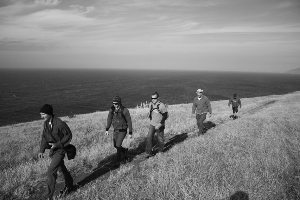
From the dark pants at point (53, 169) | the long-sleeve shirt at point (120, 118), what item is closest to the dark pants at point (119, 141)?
the long-sleeve shirt at point (120, 118)

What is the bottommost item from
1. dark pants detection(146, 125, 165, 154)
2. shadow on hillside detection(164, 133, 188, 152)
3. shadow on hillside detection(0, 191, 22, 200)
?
shadow on hillside detection(164, 133, 188, 152)

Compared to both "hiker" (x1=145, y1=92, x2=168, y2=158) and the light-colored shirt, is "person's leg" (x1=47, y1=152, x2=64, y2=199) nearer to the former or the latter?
"hiker" (x1=145, y1=92, x2=168, y2=158)

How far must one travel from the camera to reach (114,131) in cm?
835

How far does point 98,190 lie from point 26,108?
64.8 metres

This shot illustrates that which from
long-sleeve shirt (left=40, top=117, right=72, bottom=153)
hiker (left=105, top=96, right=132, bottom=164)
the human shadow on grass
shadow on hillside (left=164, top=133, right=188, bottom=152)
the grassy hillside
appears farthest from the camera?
shadow on hillside (left=164, top=133, right=188, bottom=152)

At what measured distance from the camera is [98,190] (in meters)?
5.90

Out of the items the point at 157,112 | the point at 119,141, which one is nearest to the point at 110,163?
the point at 119,141

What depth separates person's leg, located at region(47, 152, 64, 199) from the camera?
220 inches

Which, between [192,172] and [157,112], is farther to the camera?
[157,112]

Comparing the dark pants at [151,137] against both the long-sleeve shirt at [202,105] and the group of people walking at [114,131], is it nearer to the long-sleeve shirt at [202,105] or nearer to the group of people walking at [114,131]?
the group of people walking at [114,131]

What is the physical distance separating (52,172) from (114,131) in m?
2.96

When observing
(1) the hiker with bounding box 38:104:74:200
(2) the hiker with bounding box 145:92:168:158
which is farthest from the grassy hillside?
(1) the hiker with bounding box 38:104:74:200

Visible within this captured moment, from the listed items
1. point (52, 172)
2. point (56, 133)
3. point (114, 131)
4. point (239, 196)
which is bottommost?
point (239, 196)

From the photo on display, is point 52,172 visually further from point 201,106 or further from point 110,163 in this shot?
Answer: point 201,106
